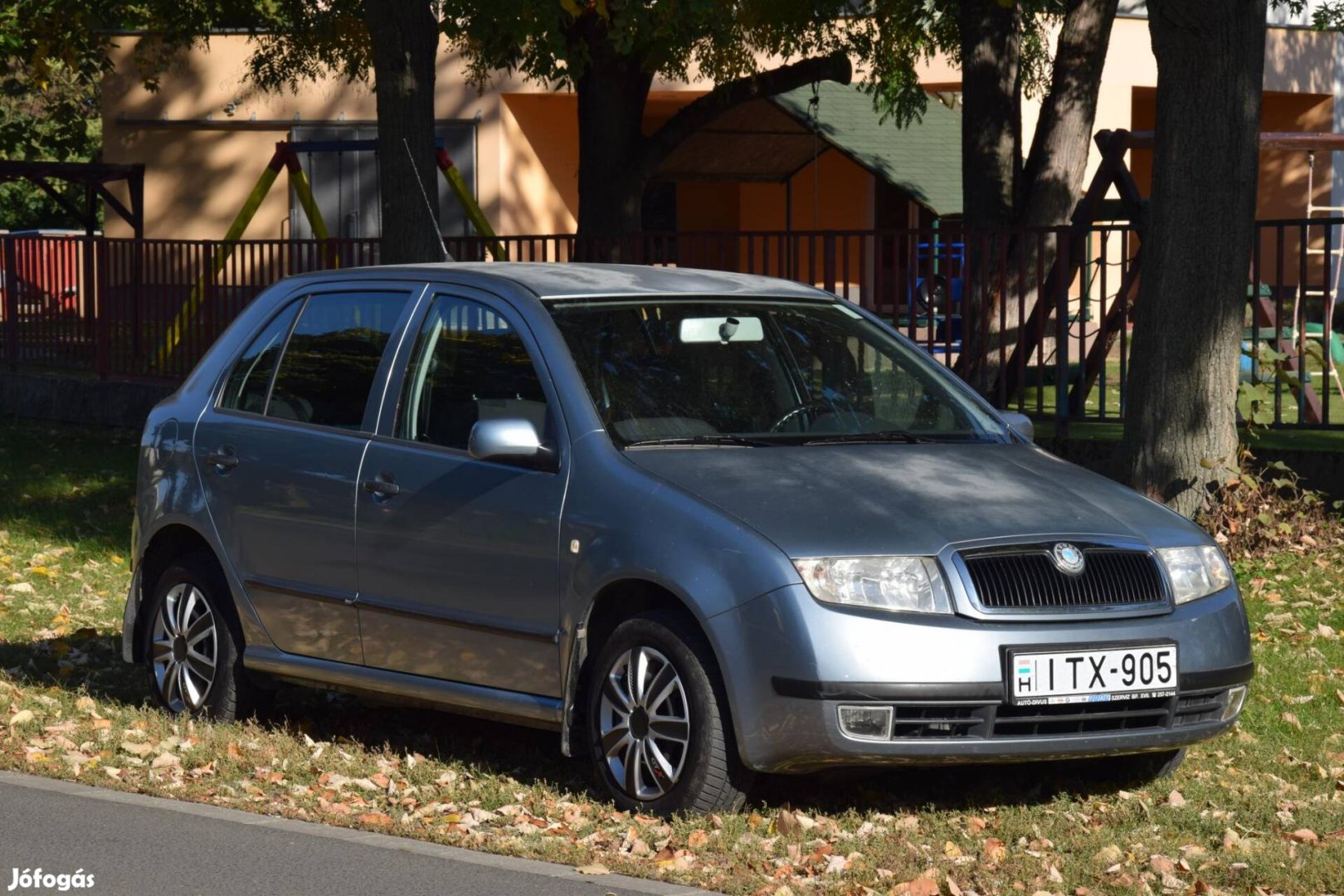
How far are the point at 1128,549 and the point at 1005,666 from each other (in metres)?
0.60

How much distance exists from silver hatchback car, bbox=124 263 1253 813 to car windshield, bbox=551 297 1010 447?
0.04ft

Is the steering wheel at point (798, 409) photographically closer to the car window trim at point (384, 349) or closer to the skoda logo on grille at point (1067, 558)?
the skoda logo on grille at point (1067, 558)

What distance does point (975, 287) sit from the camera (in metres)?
13.8

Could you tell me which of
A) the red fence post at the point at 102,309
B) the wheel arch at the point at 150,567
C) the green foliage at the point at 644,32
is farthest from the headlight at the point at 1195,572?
the red fence post at the point at 102,309

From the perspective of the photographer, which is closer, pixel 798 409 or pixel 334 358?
pixel 798 409

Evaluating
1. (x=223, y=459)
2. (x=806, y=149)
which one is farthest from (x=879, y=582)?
(x=806, y=149)

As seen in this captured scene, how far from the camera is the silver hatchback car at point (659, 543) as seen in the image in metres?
6.14

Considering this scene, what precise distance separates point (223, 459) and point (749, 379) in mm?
2110

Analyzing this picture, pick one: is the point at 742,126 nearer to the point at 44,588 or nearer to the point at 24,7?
the point at 24,7

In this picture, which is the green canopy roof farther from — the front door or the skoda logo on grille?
the skoda logo on grille

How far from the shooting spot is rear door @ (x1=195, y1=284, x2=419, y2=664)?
7.57 m

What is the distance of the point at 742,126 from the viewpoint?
3030 centimetres

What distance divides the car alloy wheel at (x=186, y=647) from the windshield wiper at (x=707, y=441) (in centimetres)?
221

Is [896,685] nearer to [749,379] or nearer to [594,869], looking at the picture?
[594,869]
